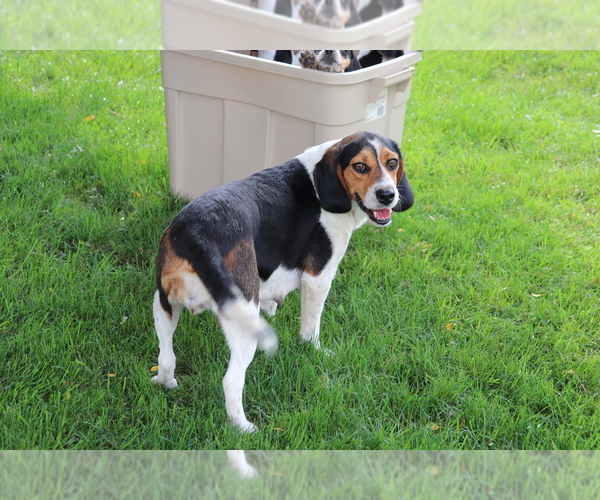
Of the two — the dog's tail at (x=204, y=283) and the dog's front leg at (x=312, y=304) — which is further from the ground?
the dog's tail at (x=204, y=283)

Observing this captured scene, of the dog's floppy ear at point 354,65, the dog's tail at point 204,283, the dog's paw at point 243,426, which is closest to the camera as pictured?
the dog's tail at point 204,283

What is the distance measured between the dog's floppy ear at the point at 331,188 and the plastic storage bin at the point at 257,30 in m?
1.70

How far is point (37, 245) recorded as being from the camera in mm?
3570

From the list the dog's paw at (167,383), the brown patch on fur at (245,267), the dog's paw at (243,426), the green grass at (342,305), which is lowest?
the green grass at (342,305)

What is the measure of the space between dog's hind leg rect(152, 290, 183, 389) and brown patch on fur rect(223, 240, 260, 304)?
30 centimetres

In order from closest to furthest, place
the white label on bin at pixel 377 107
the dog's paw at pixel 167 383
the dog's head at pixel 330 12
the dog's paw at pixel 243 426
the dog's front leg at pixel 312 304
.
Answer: the dog's head at pixel 330 12 < the dog's paw at pixel 243 426 < the dog's paw at pixel 167 383 < the dog's front leg at pixel 312 304 < the white label on bin at pixel 377 107

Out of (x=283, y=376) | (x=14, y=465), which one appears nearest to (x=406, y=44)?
(x=14, y=465)

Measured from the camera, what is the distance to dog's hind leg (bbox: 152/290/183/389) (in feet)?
7.94

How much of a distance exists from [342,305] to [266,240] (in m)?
0.87

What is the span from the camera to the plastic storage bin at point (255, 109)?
335 centimetres

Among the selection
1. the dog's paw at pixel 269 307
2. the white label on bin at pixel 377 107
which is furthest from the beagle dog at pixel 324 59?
the dog's paw at pixel 269 307

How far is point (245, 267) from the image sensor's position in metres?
2.32

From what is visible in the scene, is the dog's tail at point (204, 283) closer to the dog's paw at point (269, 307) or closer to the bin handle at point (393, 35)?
the dog's paw at point (269, 307)

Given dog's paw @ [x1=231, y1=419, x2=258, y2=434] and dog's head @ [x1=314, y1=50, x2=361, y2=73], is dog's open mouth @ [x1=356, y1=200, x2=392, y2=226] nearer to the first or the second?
dog's head @ [x1=314, y1=50, x2=361, y2=73]
